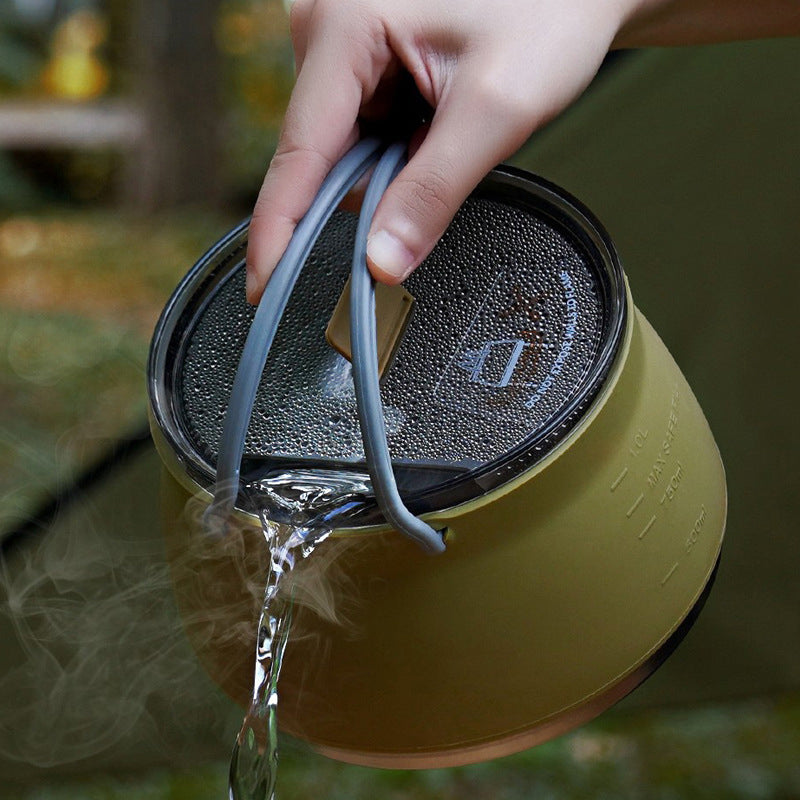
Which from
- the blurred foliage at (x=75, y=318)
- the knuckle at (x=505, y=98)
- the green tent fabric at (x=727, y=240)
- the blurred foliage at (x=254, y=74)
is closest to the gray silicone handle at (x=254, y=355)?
the knuckle at (x=505, y=98)

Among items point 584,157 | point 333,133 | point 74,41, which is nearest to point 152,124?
point 74,41

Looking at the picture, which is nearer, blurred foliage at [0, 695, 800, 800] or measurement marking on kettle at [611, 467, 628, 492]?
measurement marking on kettle at [611, 467, 628, 492]

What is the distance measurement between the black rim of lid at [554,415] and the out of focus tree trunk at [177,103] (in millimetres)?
3439

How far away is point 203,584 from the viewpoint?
2.42ft

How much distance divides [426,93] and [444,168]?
10cm

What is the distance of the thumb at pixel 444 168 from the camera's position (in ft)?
2.30

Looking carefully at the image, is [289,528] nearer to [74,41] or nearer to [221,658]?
[221,658]

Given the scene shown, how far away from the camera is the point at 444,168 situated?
2.33 feet

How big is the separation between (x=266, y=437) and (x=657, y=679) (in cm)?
106

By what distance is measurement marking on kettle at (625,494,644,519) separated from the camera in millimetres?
714

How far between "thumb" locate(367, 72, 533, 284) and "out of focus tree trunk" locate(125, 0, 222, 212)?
3.54m

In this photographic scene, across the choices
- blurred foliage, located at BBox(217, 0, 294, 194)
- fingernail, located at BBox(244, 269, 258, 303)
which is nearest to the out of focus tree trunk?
blurred foliage, located at BBox(217, 0, 294, 194)

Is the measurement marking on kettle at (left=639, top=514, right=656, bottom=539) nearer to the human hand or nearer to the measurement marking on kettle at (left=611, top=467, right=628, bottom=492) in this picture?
the measurement marking on kettle at (left=611, top=467, right=628, bottom=492)

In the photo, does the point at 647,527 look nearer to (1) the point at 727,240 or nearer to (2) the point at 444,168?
(2) the point at 444,168
